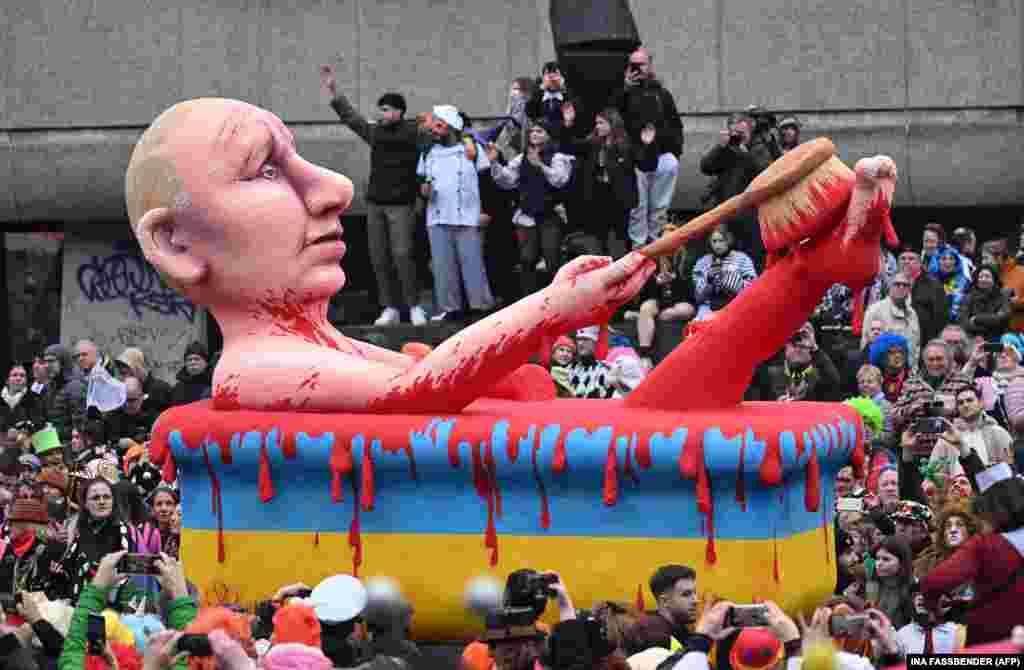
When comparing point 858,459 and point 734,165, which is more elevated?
point 734,165

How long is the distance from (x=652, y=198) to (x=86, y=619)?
8.69 meters

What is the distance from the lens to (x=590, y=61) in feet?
51.8

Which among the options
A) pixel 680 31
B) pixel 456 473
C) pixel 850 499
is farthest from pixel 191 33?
pixel 456 473

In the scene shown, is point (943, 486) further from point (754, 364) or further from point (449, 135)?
point (449, 135)

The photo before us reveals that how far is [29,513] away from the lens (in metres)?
10.8

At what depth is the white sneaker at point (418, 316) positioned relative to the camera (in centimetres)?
1561

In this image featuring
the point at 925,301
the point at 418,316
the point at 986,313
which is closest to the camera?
the point at 986,313

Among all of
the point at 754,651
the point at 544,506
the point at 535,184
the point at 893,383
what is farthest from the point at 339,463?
the point at 535,184

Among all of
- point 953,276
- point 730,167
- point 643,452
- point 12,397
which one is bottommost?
point 12,397

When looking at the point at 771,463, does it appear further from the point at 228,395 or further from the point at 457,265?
the point at 457,265

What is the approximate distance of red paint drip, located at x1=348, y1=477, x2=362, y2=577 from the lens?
869 cm

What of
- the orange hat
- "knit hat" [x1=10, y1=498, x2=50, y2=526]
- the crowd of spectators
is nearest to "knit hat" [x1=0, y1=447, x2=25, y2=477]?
the crowd of spectators

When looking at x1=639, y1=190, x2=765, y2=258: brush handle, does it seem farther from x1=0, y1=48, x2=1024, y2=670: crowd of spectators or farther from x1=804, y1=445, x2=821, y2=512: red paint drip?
x1=804, y1=445, x2=821, y2=512: red paint drip

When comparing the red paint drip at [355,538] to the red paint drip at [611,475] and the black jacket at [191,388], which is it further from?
the black jacket at [191,388]
